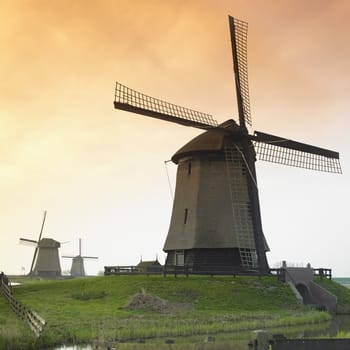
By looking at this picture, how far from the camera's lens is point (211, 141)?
37312 mm

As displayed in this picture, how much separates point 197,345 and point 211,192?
21.2m

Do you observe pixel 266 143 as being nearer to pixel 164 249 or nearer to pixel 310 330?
pixel 164 249

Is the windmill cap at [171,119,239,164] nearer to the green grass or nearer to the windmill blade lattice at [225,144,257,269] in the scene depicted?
the windmill blade lattice at [225,144,257,269]

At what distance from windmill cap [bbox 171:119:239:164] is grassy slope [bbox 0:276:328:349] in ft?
29.7

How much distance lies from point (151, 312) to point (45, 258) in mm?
60072

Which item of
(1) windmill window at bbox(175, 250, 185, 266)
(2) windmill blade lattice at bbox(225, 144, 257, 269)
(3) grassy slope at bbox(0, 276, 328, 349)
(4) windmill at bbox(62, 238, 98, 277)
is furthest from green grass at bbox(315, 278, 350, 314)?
(4) windmill at bbox(62, 238, 98, 277)

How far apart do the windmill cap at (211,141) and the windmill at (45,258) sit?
4810 centimetres

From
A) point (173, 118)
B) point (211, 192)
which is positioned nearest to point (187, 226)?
point (211, 192)

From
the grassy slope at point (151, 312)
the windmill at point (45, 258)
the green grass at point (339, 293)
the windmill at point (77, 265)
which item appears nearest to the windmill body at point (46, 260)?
the windmill at point (45, 258)

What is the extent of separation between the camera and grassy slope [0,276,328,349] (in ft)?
67.9

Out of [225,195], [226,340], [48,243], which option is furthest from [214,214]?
[48,243]

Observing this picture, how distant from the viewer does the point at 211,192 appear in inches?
1457

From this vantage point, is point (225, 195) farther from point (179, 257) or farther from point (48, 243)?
point (48, 243)

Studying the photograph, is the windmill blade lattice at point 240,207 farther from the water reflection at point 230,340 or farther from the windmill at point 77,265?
the windmill at point 77,265
